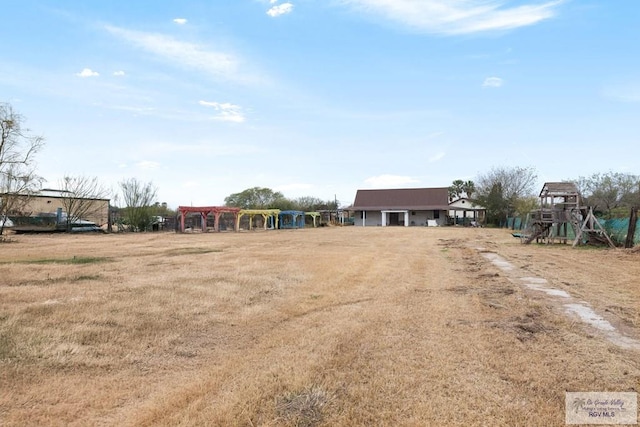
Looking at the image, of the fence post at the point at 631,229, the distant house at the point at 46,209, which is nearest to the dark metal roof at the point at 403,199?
the distant house at the point at 46,209

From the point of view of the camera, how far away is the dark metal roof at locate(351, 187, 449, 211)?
5594 centimetres

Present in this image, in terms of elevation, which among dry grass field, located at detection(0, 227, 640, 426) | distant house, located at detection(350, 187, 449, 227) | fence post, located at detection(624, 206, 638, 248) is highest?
distant house, located at detection(350, 187, 449, 227)

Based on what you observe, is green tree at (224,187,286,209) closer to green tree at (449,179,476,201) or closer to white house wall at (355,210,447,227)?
white house wall at (355,210,447,227)

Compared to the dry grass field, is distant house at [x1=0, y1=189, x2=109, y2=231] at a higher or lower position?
higher

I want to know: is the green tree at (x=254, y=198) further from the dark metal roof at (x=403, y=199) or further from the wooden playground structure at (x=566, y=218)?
the wooden playground structure at (x=566, y=218)

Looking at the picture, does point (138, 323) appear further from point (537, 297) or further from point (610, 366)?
point (537, 297)

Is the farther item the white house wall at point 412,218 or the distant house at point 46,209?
the white house wall at point 412,218

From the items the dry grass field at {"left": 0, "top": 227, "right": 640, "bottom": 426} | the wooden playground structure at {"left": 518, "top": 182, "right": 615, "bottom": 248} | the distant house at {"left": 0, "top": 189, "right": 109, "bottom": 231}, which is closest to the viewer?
the dry grass field at {"left": 0, "top": 227, "right": 640, "bottom": 426}

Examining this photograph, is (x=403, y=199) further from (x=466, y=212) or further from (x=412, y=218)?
(x=466, y=212)

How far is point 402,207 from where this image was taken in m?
56.6

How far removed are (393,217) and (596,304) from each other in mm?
51023

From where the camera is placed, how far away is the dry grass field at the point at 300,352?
3473mm

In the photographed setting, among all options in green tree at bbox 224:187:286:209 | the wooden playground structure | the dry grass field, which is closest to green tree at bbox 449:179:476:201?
green tree at bbox 224:187:286:209

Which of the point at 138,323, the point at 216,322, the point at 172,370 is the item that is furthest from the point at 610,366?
the point at 138,323
